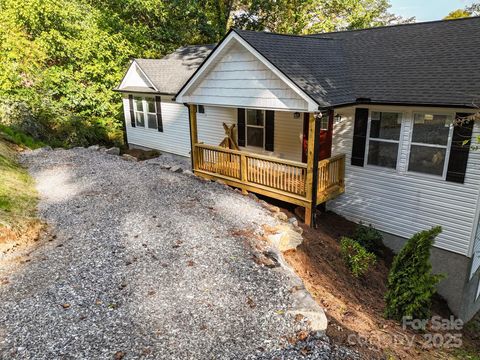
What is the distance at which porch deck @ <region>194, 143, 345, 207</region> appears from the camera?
8.95 meters

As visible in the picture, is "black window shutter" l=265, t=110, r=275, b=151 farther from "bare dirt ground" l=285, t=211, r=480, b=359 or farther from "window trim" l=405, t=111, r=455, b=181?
"window trim" l=405, t=111, r=455, b=181

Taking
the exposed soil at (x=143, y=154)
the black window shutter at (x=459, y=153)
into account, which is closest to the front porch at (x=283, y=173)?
the black window shutter at (x=459, y=153)

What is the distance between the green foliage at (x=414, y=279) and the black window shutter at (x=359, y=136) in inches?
159

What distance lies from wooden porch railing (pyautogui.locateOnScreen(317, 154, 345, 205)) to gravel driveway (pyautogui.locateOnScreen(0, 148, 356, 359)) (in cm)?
166

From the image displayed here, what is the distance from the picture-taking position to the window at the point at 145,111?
1672cm

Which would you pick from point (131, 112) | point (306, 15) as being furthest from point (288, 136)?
Result: point (306, 15)

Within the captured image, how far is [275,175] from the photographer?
9.53 meters

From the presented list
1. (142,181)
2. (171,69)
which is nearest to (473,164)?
(142,181)

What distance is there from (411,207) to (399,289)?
375cm

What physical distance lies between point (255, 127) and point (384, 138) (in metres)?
4.74

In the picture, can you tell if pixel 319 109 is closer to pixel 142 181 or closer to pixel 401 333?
pixel 401 333

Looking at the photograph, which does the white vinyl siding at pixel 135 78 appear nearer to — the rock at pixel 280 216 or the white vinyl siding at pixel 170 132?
the white vinyl siding at pixel 170 132

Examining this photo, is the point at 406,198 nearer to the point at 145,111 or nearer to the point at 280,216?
the point at 280,216

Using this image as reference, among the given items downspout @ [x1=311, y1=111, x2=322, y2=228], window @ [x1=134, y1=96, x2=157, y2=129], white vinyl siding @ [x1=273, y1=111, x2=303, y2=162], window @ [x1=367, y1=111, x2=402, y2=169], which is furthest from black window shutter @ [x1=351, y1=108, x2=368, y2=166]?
window @ [x1=134, y1=96, x2=157, y2=129]
